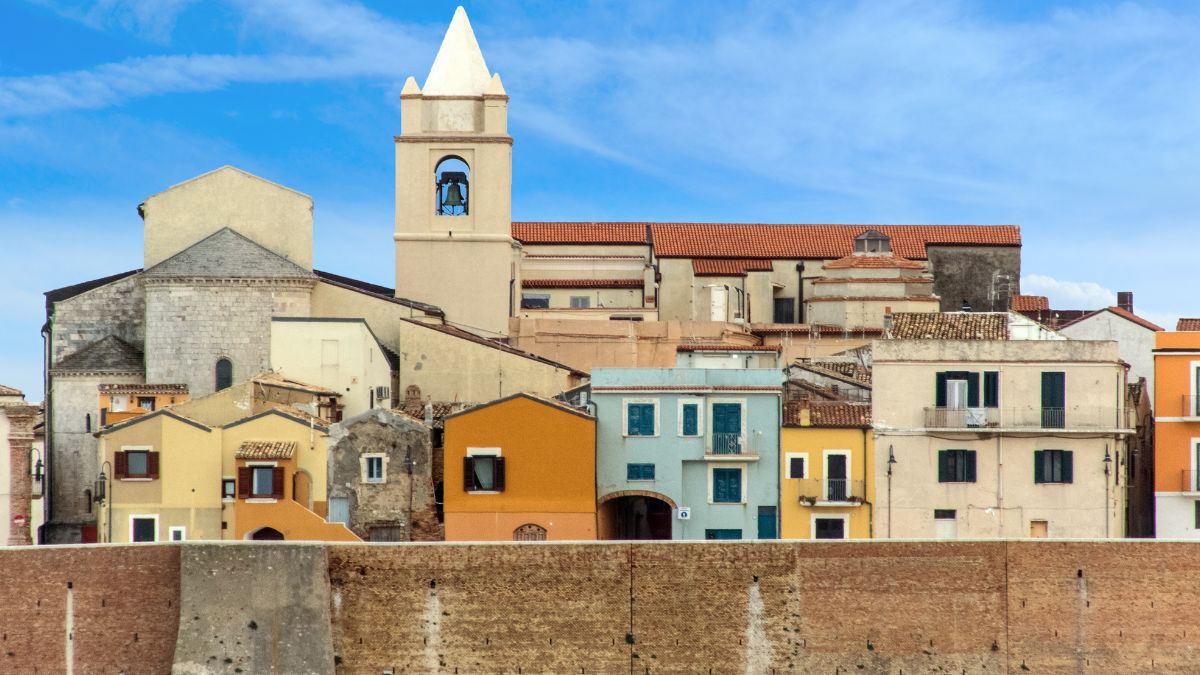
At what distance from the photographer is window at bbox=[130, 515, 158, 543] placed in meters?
53.5

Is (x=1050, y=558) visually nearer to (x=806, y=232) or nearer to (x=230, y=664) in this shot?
(x=230, y=664)

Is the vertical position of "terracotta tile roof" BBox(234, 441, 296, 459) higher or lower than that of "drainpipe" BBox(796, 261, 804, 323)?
lower

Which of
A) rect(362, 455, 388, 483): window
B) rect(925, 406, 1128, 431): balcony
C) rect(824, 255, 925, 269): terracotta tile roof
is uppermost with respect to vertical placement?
rect(824, 255, 925, 269): terracotta tile roof

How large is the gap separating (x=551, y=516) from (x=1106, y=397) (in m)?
13.4

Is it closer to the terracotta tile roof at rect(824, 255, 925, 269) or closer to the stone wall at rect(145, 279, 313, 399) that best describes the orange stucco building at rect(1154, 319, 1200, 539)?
the terracotta tile roof at rect(824, 255, 925, 269)

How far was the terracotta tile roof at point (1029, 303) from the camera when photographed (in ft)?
245

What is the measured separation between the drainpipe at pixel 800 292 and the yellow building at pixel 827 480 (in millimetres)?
21805

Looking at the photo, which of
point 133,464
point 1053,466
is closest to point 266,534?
point 133,464

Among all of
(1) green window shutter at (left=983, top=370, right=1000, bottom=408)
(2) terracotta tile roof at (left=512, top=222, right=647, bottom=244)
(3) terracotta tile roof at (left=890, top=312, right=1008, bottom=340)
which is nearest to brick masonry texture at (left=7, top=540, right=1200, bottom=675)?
(1) green window shutter at (left=983, top=370, right=1000, bottom=408)

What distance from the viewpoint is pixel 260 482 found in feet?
175

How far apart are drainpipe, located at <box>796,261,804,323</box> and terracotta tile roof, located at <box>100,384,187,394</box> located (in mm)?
23756

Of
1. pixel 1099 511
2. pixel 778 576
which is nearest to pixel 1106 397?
pixel 1099 511

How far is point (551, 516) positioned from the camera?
5341 centimetres

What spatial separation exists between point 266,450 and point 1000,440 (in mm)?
17254
